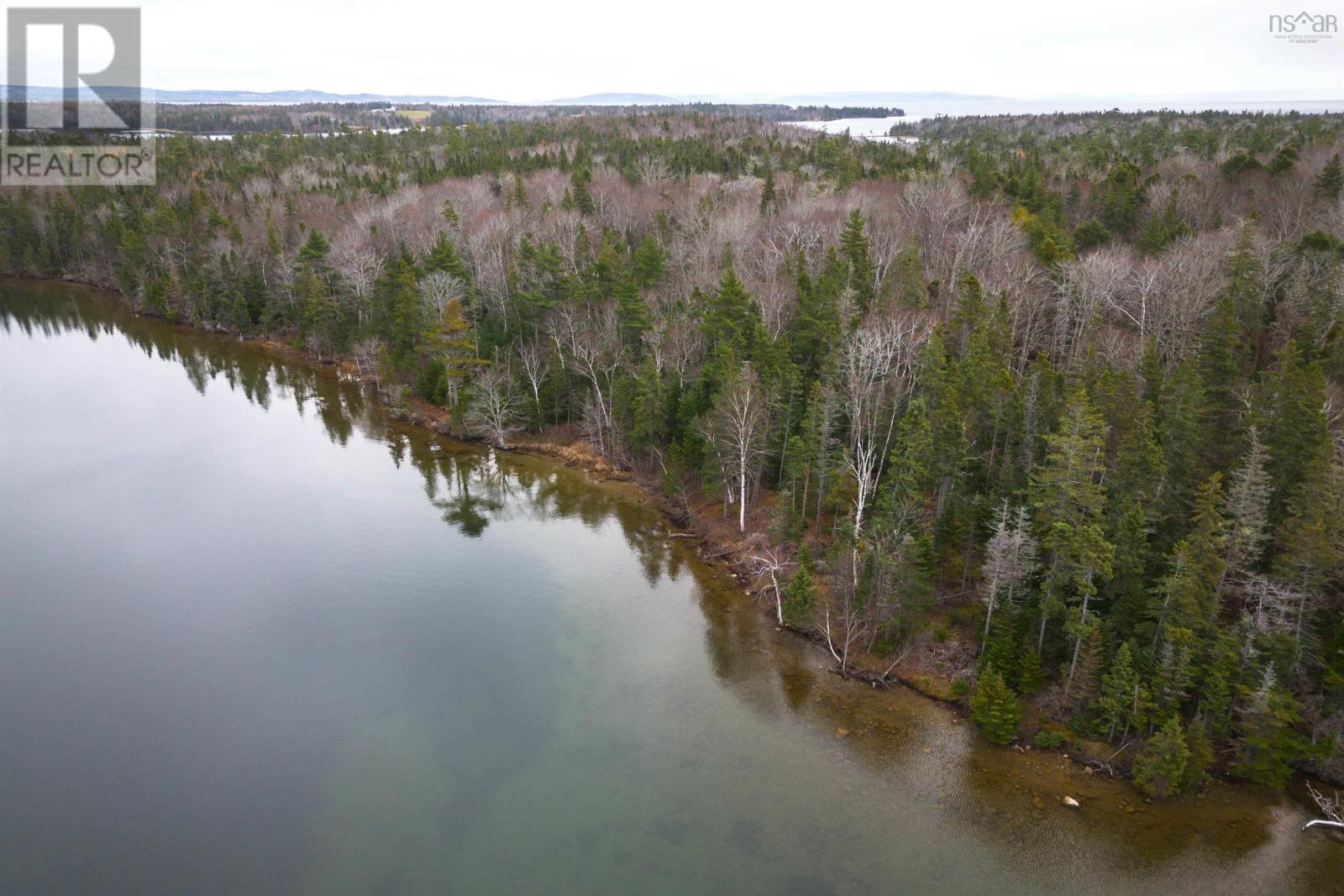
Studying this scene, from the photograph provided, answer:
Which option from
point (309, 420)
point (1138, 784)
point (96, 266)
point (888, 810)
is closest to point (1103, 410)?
point (1138, 784)

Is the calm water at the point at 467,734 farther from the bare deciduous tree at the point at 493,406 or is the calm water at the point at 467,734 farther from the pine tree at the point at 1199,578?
the bare deciduous tree at the point at 493,406

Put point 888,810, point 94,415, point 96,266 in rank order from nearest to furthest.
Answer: point 888,810 < point 94,415 < point 96,266

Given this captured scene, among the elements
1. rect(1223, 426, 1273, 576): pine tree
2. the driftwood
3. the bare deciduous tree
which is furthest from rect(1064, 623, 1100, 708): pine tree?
the bare deciduous tree

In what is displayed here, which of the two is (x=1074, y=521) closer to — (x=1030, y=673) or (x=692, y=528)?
(x=1030, y=673)

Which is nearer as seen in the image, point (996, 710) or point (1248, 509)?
point (1248, 509)

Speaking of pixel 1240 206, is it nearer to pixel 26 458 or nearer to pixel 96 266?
pixel 26 458

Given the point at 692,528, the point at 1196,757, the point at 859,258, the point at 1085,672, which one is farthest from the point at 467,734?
the point at 859,258
